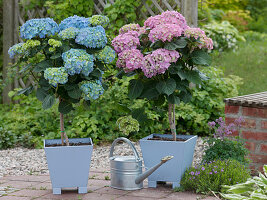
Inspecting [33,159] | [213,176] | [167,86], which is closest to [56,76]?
[167,86]

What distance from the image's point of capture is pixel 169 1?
17.6 feet

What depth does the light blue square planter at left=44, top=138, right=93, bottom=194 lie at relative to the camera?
9.95 ft

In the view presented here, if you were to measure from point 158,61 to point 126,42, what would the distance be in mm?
290

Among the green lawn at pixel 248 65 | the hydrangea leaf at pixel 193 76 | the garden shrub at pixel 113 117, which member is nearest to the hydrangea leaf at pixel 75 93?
the hydrangea leaf at pixel 193 76

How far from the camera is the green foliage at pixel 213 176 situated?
9.99ft

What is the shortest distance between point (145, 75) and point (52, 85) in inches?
24.8

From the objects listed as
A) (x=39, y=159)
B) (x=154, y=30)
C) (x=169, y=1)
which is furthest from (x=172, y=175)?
(x=169, y=1)

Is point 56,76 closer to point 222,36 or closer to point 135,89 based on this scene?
point 135,89

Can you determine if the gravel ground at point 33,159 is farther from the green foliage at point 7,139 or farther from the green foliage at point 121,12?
the green foliage at point 121,12

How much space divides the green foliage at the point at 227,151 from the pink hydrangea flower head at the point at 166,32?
36.6 inches

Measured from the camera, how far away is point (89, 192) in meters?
3.13

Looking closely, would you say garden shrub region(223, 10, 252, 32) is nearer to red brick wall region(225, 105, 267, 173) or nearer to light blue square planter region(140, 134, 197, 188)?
red brick wall region(225, 105, 267, 173)

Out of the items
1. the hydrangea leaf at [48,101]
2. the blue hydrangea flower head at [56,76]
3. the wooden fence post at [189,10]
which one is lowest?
the hydrangea leaf at [48,101]

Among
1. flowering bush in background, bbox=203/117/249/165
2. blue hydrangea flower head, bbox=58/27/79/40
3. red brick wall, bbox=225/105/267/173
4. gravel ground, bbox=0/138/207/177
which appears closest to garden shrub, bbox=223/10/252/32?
gravel ground, bbox=0/138/207/177
